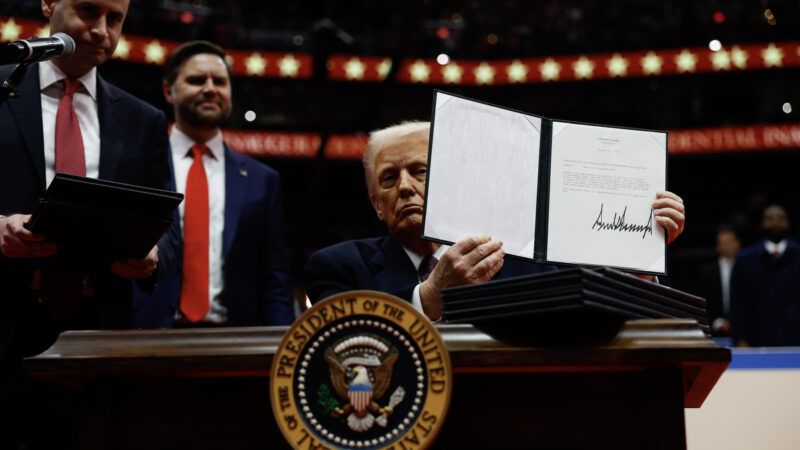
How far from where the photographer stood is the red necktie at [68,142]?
1.85 meters

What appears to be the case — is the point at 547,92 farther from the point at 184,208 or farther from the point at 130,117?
the point at 130,117

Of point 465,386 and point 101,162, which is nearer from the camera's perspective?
point 465,386

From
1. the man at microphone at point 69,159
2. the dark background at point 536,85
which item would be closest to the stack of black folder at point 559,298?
the man at microphone at point 69,159

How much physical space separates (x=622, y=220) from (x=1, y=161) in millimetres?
1248

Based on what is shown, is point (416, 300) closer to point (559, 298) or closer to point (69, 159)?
point (559, 298)

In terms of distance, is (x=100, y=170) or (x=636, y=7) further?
(x=636, y=7)

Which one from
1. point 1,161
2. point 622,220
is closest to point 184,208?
point 1,161

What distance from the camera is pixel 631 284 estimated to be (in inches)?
43.8

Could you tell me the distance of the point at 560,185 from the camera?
4.92 ft

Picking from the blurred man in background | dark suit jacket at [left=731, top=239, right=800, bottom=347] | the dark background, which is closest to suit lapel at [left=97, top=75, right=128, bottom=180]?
dark suit jacket at [left=731, top=239, right=800, bottom=347]

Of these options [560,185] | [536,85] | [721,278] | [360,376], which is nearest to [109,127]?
[560,185]

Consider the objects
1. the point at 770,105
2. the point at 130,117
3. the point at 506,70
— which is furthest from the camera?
the point at 770,105

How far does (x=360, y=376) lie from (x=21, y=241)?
0.81m

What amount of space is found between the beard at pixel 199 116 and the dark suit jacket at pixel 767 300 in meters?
4.64
